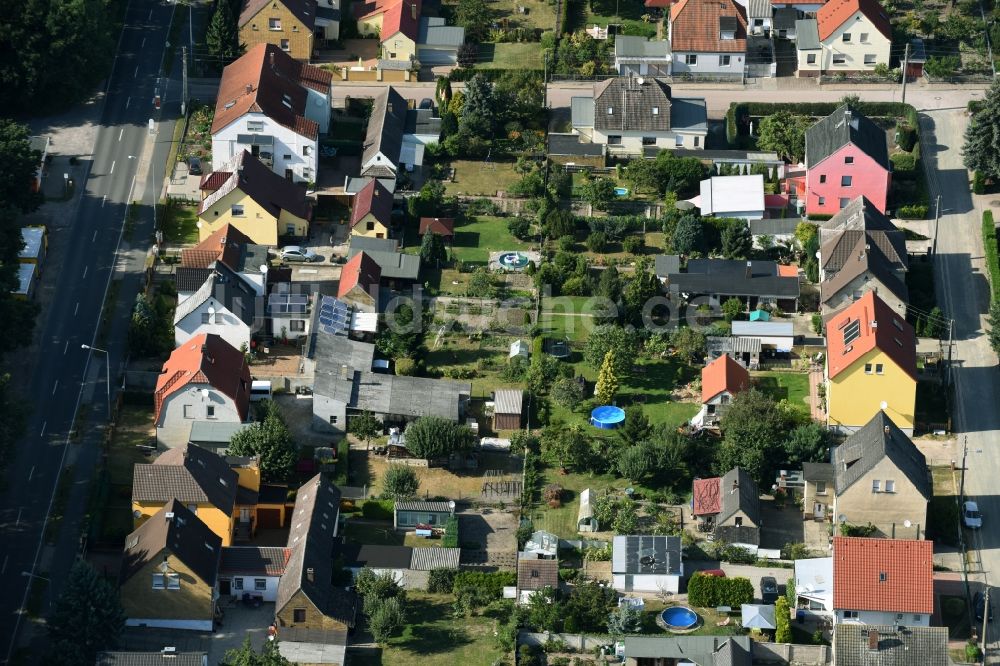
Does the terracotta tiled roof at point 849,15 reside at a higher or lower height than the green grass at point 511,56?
higher

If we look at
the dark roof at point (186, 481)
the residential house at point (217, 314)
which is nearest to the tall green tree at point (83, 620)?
the dark roof at point (186, 481)

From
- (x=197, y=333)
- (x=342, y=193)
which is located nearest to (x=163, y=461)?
(x=197, y=333)

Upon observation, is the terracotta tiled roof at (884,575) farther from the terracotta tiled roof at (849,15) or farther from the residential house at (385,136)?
the terracotta tiled roof at (849,15)

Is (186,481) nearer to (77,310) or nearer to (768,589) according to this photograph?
(77,310)

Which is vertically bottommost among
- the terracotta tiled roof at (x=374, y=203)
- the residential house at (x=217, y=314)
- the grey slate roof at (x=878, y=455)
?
the grey slate roof at (x=878, y=455)

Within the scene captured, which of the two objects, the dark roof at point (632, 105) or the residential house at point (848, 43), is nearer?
the dark roof at point (632, 105)

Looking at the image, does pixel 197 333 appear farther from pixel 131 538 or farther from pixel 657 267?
pixel 657 267

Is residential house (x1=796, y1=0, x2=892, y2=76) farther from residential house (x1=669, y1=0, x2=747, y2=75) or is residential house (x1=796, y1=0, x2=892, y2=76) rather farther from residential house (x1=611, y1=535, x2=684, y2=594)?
residential house (x1=611, y1=535, x2=684, y2=594)
